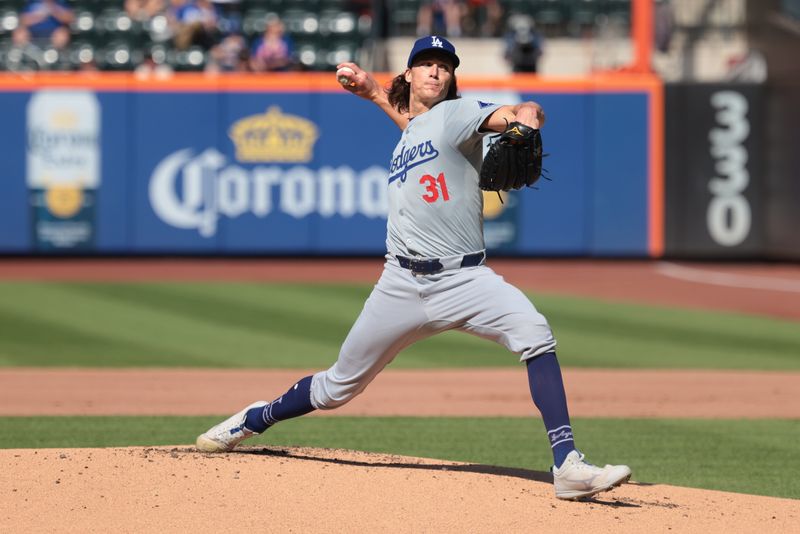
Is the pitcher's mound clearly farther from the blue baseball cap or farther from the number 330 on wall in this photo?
the blue baseball cap

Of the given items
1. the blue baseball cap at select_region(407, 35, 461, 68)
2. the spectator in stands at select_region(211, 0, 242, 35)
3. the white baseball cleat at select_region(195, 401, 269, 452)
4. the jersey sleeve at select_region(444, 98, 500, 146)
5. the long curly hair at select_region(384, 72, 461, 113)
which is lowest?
the white baseball cleat at select_region(195, 401, 269, 452)

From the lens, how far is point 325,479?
18.6 feet

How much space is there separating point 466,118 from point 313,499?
1637 mm

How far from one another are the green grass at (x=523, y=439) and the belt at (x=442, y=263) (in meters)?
1.52

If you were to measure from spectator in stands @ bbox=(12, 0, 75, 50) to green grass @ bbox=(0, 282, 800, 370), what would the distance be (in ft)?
15.3

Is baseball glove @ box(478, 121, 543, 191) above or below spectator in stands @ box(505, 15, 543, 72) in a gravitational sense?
below

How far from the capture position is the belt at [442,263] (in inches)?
216

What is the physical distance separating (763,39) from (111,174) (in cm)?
981

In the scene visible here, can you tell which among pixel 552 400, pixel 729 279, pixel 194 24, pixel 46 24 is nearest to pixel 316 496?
pixel 552 400

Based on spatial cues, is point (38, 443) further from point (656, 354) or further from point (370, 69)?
point (370, 69)

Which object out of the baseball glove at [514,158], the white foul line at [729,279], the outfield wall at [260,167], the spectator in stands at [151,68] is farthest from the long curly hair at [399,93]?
the spectator in stands at [151,68]

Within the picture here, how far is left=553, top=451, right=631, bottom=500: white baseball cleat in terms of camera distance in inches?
203

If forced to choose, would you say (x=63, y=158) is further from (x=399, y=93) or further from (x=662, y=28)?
(x=399, y=93)

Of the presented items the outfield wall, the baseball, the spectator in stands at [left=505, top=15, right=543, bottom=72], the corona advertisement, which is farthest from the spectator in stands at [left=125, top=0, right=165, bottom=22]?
the baseball
